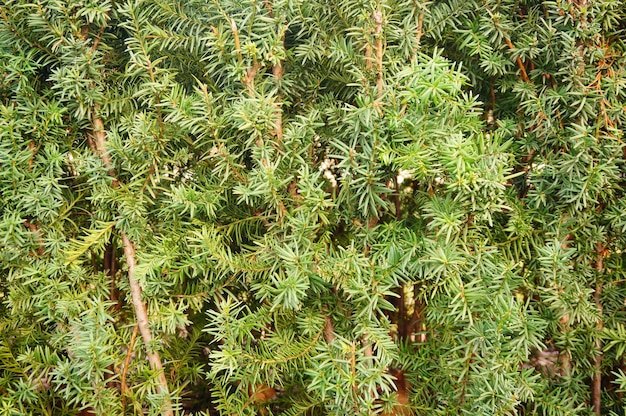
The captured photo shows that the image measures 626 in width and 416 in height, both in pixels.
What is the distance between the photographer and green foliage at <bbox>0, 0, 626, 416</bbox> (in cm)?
89

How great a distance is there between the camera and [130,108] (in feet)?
3.42

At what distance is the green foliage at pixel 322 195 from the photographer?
891mm

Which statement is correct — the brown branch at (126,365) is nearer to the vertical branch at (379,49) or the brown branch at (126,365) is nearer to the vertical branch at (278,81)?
the vertical branch at (278,81)

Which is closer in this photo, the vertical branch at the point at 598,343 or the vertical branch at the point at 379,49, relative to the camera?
the vertical branch at the point at 379,49

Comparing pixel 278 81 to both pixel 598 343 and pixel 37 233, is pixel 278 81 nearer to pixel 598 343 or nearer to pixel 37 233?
pixel 37 233

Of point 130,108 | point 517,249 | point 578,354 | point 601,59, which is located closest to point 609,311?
point 578,354

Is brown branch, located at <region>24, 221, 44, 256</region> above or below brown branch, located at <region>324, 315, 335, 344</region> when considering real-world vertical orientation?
above

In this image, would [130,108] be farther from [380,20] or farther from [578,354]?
[578,354]

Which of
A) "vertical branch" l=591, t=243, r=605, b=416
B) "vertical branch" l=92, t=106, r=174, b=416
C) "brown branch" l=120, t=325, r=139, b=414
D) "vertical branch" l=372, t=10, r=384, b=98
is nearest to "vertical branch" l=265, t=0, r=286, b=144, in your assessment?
"vertical branch" l=372, t=10, r=384, b=98

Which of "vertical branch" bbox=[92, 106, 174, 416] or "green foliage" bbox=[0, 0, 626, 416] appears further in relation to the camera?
"vertical branch" bbox=[92, 106, 174, 416]

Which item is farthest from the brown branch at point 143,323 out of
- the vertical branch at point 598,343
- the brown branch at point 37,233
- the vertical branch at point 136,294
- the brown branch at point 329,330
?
the vertical branch at point 598,343

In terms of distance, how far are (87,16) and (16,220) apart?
382mm

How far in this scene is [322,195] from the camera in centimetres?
89

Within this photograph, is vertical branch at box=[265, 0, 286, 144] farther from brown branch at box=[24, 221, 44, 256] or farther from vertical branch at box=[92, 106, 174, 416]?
brown branch at box=[24, 221, 44, 256]
